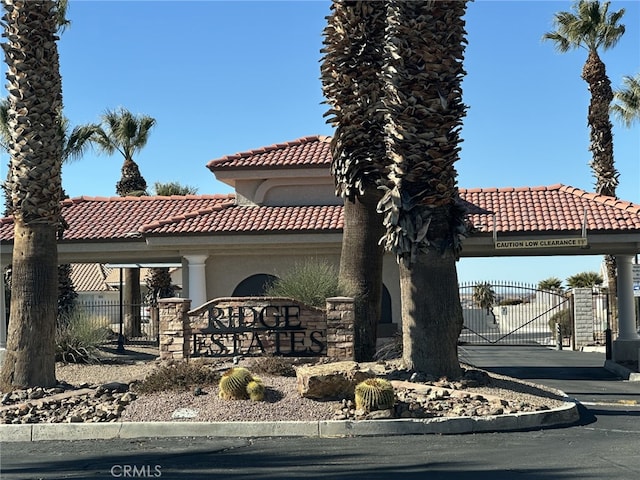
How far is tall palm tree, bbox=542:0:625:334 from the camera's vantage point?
32.1 metres

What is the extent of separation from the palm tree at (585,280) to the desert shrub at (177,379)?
1415 inches

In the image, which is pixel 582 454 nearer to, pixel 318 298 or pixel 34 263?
pixel 318 298

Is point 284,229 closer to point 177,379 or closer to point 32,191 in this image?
point 32,191

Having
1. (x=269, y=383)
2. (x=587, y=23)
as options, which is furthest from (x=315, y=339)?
(x=587, y=23)

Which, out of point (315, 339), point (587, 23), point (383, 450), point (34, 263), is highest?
point (587, 23)

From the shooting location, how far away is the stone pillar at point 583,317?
33250 mm

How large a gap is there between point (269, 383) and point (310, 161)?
1056 centimetres

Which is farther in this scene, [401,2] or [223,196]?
[223,196]

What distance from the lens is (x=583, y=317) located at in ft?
110

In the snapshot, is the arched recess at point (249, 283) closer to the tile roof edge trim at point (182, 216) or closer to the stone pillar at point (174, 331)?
the tile roof edge trim at point (182, 216)

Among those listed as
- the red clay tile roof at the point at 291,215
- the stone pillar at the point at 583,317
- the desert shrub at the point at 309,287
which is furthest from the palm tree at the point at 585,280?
the desert shrub at the point at 309,287

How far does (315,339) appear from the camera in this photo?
1573cm

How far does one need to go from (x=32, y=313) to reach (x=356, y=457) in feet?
22.4

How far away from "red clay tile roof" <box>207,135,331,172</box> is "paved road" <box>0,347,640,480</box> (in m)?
12.2
